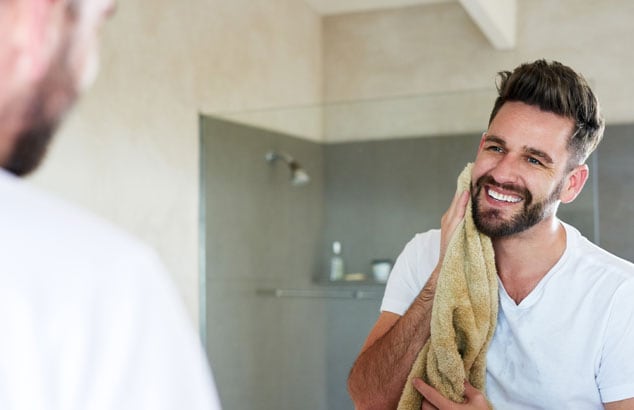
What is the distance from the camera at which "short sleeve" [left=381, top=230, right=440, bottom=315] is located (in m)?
1.59

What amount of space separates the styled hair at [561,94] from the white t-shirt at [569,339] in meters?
0.19

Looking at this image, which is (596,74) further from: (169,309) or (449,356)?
(169,309)

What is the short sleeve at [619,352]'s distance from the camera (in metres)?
1.33

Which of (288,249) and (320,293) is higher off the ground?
(288,249)

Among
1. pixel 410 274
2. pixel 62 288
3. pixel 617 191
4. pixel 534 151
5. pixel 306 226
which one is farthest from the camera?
pixel 617 191

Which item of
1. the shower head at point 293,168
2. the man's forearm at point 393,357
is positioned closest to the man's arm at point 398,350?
the man's forearm at point 393,357

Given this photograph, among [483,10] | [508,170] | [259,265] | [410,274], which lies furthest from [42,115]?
[483,10]

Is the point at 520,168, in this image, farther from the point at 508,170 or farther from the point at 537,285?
the point at 537,285

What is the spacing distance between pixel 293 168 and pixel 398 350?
205 centimetres

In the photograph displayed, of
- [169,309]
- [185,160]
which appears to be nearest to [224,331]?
[185,160]

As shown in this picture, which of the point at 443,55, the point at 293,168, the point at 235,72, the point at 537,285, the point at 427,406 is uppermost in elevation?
the point at 443,55

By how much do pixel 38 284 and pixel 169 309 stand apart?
0.05m

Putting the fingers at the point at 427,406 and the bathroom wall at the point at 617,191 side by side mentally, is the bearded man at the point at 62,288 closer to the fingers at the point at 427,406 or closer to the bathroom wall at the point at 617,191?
the fingers at the point at 427,406

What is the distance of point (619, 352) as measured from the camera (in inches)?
53.1
